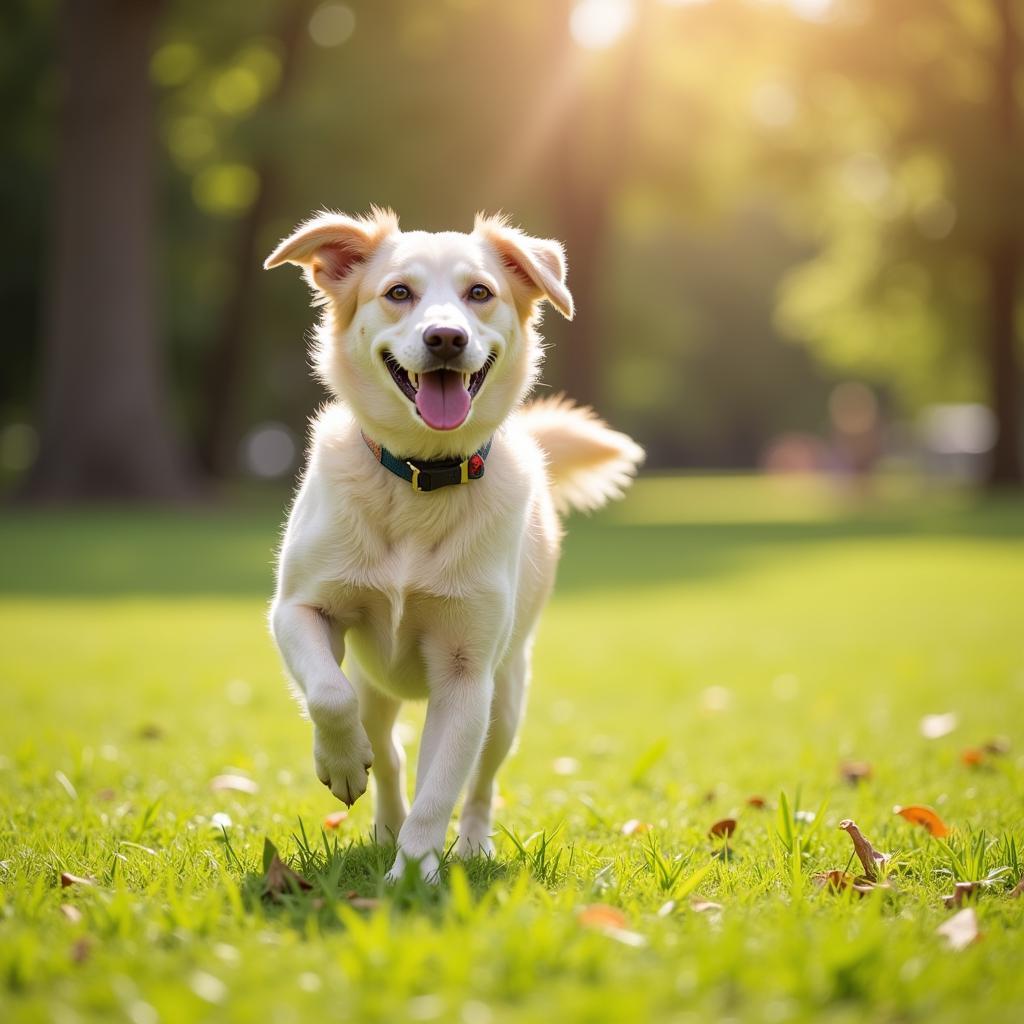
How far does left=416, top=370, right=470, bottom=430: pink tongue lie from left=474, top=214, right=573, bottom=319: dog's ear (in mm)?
539

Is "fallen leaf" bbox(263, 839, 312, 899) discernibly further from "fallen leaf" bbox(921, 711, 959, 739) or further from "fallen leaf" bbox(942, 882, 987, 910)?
"fallen leaf" bbox(921, 711, 959, 739)

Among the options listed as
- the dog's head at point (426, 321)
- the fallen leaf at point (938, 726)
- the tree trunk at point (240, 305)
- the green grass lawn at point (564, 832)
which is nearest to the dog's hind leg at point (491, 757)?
the green grass lawn at point (564, 832)

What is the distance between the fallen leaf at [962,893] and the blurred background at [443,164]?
19.0 metres

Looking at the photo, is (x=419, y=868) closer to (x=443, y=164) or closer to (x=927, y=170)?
(x=443, y=164)

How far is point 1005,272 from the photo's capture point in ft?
99.0

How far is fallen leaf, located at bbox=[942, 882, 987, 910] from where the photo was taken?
3.13 metres

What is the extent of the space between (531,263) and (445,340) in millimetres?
661

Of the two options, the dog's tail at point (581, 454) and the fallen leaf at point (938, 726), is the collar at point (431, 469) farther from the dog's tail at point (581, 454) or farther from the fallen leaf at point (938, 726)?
the fallen leaf at point (938, 726)

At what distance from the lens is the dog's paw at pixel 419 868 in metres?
3.15

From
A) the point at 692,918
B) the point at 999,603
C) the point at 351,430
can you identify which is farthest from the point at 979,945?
the point at 999,603

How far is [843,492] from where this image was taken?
38781mm

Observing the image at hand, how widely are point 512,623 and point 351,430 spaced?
32.9 inches

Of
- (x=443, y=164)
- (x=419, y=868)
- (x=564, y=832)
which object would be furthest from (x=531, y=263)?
(x=443, y=164)

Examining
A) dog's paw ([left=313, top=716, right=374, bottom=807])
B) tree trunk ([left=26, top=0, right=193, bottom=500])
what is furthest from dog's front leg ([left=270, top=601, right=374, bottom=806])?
tree trunk ([left=26, top=0, right=193, bottom=500])
